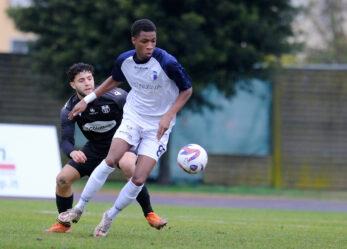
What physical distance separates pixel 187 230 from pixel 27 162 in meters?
6.61

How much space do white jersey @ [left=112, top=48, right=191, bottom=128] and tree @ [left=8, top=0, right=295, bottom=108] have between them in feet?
32.3

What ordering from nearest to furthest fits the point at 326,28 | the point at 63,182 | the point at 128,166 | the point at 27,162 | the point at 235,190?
the point at 128,166, the point at 63,182, the point at 27,162, the point at 235,190, the point at 326,28

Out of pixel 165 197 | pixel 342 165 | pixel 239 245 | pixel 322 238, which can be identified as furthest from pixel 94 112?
pixel 342 165

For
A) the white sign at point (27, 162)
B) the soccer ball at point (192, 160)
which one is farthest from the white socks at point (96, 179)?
the white sign at point (27, 162)

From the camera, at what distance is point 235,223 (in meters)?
10.6

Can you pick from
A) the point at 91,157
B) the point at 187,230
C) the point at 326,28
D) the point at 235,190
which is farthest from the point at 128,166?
the point at 326,28

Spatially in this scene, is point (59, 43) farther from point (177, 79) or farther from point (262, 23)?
point (177, 79)

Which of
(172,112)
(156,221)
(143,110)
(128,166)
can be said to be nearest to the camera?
(172,112)

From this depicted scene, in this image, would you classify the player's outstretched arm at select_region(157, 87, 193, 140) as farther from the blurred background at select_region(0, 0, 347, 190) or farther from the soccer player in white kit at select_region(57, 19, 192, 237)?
the blurred background at select_region(0, 0, 347, 190)

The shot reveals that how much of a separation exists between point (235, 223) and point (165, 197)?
Answer: 265 inches

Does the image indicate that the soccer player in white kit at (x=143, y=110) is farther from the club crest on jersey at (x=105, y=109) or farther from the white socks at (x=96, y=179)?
the club crest on jersey at (x=105, y=109)

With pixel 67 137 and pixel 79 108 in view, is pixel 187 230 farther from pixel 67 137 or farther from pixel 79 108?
pixel 79 108

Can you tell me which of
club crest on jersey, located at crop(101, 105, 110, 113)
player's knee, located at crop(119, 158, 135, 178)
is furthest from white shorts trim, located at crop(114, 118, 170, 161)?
club crest on jersey, located at crop(101, 105, 110, 113)

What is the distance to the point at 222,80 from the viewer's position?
62.4ft
